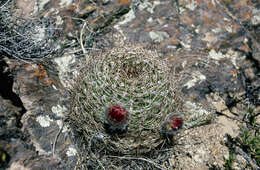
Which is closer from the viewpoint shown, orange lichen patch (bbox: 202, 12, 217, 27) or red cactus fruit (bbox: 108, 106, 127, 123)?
red cactus fruit (bbox: 108, 106, 127, 123)

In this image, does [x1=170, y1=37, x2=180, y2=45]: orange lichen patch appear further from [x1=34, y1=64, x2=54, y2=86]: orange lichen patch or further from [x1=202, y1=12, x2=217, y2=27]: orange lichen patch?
[x1=34, y1=64, x2=54, y2=86]: orange lichen patch

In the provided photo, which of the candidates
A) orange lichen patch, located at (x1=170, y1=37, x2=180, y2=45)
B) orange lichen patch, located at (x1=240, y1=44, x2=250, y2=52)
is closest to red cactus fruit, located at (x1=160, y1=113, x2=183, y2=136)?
orange lichen patch, located at (x1=170, y1=37, x2=180, y2=45)

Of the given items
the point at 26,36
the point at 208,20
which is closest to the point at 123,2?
the point at 208,20

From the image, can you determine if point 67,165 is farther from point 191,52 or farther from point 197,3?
point 197,3

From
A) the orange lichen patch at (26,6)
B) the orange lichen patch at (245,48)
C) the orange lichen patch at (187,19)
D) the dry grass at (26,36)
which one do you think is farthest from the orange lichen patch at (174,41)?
the orange lichen patch at (26,6)

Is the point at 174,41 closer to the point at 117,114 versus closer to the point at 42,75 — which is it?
the point at 117,114

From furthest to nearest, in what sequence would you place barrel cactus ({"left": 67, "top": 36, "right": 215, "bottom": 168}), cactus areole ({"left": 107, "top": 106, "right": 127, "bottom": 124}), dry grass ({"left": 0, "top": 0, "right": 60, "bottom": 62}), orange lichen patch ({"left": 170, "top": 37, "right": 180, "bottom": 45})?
orange lichen patch ({"left": 170, "top": 37, "right": 180, "bottom": 45}), dry grass ({"left": 0, "top": 0, "right": 60, "bottom": 62}), barrel cactus ({"left": 67, "top": 36, "right": 215, "bottom": 168}), cactus areole ({"left": 107, "top": 106, "right": 127, "bottom": 124})

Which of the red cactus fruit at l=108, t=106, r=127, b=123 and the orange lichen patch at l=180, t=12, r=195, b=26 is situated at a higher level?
the red cactus fruit at l=108, t=106, r=127, b=123
